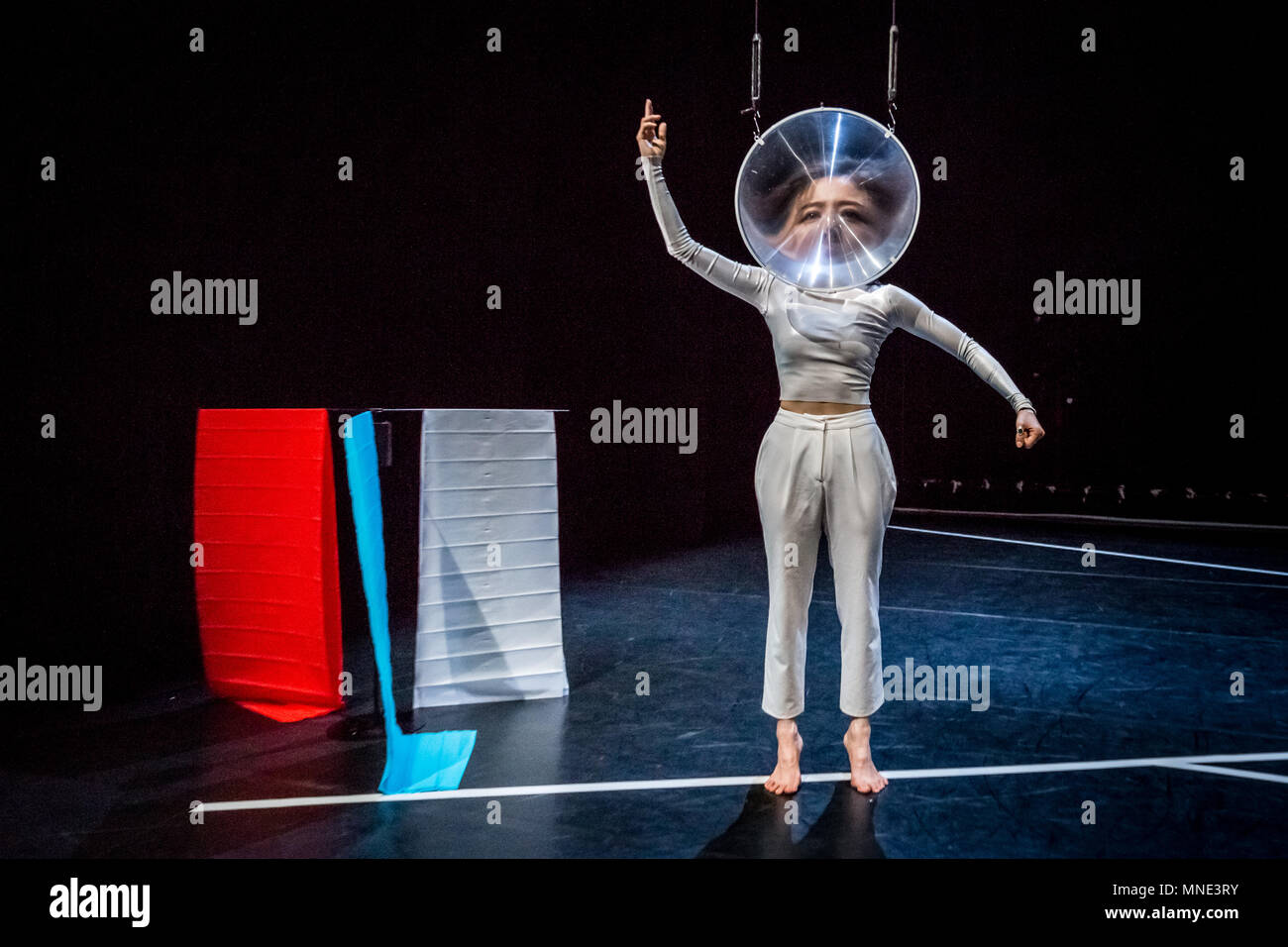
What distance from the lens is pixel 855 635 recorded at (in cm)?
255

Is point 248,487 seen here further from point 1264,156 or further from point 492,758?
point 1264,156

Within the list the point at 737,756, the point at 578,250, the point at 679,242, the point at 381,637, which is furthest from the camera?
the point at 578,250

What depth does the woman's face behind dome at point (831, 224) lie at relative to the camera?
2486mm

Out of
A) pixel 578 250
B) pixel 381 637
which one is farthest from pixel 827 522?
pixel 578 250

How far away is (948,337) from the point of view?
260 cm

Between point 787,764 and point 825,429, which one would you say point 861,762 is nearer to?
point 787,764

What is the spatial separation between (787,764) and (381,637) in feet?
3.78

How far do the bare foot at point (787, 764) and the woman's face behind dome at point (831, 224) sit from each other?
1221mm

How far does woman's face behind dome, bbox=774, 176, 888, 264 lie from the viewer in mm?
2486

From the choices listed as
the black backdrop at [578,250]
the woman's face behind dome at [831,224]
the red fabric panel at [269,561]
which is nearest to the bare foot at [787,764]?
the woman's face behind dome at [831,224]

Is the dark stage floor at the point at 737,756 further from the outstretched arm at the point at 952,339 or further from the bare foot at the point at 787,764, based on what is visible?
the outstretched arm at the point at 952,339

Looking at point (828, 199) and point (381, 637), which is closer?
point (828, 199)

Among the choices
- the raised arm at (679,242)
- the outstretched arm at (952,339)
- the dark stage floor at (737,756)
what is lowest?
the dark stage floor at (737,756)

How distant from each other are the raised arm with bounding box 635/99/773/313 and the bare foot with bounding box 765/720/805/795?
1115 mm
